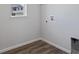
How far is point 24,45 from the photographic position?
3.00 meters

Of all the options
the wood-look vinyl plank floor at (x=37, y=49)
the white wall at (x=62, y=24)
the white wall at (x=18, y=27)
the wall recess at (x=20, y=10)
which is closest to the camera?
the white wall at (x=62, y=24)

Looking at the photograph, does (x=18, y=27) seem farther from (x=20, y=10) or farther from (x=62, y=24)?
(x=62, y=24)

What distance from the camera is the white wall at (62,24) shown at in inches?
87.4

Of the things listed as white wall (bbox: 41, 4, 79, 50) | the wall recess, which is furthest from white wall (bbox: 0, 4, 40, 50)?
white wall (bbox: 41, 4, 79, 50)

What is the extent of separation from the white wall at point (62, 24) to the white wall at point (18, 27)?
27 centimetres

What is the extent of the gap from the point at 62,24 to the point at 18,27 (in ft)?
3.15

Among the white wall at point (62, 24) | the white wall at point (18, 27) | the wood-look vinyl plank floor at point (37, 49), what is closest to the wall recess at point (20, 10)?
the white wall at point (18, 27)

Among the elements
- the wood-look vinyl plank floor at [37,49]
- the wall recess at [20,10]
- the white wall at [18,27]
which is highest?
the wall recess at [20,10]

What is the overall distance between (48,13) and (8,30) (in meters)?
1.00

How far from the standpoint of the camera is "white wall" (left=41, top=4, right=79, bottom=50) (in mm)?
2221

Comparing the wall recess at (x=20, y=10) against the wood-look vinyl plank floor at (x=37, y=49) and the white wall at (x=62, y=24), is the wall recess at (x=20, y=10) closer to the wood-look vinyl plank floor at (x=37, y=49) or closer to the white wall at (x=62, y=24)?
the white wall at (x=62, y=24)
